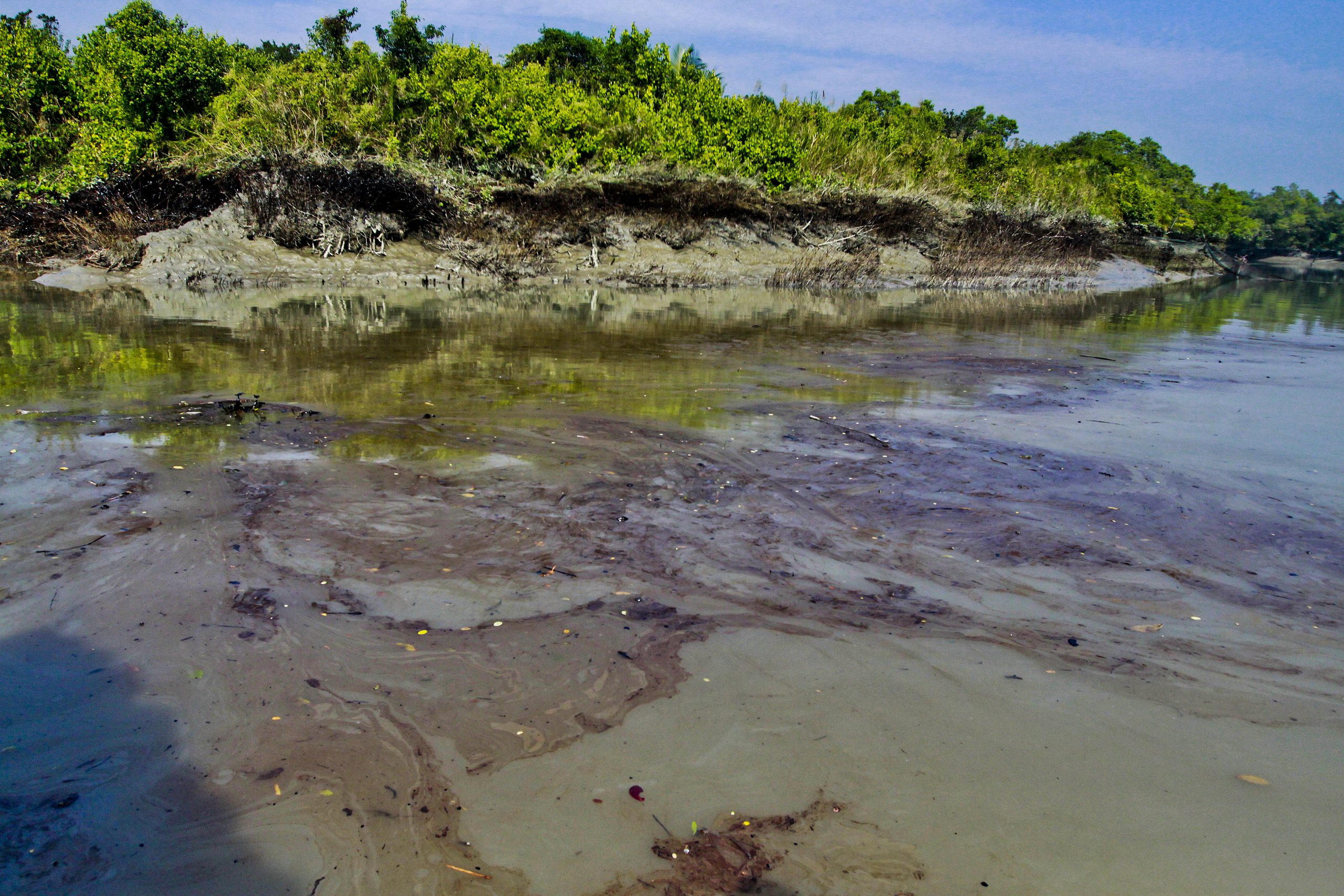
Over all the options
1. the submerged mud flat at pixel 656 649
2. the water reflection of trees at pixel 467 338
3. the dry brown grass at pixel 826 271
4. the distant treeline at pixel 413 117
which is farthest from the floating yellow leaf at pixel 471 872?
the dry brown grass at pixel 826 271

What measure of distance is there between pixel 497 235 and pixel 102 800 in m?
21.7

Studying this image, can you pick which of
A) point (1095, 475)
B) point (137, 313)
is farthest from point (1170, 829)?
point (137, 313)

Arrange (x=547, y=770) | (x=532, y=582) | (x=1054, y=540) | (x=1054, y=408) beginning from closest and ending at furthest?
(x=547, y=770) < (x=532, y=582) < (x=1054, y=540) < (x=1054, y=408)

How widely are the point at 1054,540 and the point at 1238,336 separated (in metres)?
12.9

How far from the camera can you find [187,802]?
7.31 ft

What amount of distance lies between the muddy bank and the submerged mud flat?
13.9m

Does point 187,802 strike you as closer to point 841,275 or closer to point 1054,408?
point 1054,408

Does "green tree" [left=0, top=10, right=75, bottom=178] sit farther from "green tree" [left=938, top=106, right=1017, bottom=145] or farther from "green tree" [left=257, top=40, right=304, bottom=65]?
"green tree" [left=938, top=106, right=1017, bottom=145]

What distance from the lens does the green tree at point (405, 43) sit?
2711 centimetres

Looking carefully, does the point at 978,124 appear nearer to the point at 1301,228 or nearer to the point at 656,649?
the point at 1301,228

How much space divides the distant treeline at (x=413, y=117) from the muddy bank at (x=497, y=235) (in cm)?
69

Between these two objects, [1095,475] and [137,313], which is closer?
[1095,475]

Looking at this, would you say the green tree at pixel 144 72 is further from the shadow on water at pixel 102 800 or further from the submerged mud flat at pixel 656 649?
the shadow on water at pixel 102 800

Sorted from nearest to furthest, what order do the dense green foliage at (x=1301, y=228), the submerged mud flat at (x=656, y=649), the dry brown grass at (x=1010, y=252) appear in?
the submerged mud flat at (x=656, y=649)
the dry brown grass at (x=1010, y=252)
the dense green foliage at (x=1301, y=228)
